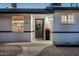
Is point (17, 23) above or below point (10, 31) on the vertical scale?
above

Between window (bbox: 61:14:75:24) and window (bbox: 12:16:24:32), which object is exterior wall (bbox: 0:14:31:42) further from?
window (bbox: 61:14:75:24)

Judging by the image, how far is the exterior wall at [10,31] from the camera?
257cm

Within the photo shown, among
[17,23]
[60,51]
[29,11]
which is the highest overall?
[29,11]

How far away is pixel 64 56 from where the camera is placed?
261cm

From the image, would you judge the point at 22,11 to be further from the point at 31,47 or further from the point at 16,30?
the point at 31,47

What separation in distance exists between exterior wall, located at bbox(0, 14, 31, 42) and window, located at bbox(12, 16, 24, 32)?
4 cm

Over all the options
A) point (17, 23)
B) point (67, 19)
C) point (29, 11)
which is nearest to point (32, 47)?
point (17, 23)

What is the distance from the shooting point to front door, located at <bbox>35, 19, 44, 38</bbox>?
2.60 meters

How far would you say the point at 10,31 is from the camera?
8.59 ft

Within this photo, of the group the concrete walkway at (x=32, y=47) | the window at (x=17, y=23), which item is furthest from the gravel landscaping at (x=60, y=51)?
the window at (x=17, y=23)

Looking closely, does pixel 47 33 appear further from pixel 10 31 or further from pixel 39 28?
pixel 10 31

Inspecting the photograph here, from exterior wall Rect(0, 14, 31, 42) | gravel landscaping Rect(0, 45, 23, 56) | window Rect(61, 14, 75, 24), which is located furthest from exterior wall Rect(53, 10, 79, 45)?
gravel landscaping Rect(0, 45, 23, 56)

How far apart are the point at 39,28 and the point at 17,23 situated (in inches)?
12.5

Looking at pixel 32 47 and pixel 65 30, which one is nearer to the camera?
pixel 65 30
